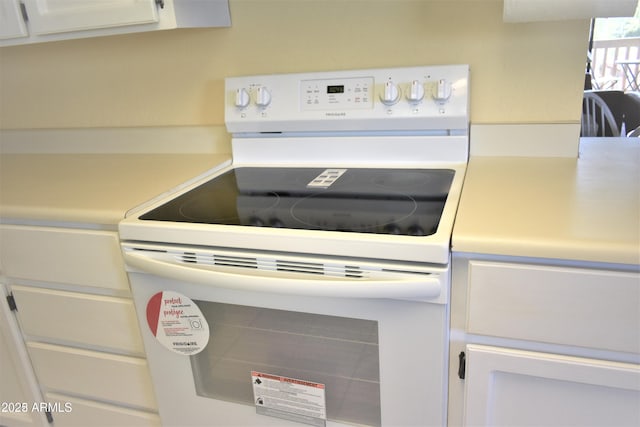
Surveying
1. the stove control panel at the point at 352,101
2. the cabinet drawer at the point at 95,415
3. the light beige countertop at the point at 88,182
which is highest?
the stove control panel at the point at 352,101

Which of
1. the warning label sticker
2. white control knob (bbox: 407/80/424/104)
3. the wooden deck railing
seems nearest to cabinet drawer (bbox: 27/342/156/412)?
the warning label sticker

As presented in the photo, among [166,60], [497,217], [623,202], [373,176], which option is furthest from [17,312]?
[623,202]

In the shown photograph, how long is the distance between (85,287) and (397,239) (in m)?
0.81

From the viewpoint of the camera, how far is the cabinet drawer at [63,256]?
1069 mm

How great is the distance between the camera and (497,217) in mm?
827

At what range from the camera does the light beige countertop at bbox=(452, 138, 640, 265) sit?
72cm

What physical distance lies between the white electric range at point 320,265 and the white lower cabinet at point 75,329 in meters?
0.11

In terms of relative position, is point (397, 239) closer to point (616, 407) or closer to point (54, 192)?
point (616, 407)

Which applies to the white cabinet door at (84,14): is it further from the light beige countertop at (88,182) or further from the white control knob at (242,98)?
the light beige countertop at (88,182)

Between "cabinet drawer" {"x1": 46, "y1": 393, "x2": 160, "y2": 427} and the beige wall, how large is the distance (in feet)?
2.92

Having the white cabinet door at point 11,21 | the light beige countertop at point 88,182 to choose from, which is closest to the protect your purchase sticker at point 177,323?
the light beige countertop at point 88,182

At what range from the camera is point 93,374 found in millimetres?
1239

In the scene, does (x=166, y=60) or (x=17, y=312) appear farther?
(x=166, y=60)

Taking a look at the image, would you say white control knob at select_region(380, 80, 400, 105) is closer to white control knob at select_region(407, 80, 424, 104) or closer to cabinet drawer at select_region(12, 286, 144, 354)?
white control knob at select_region(407, 80, 424, 104)
